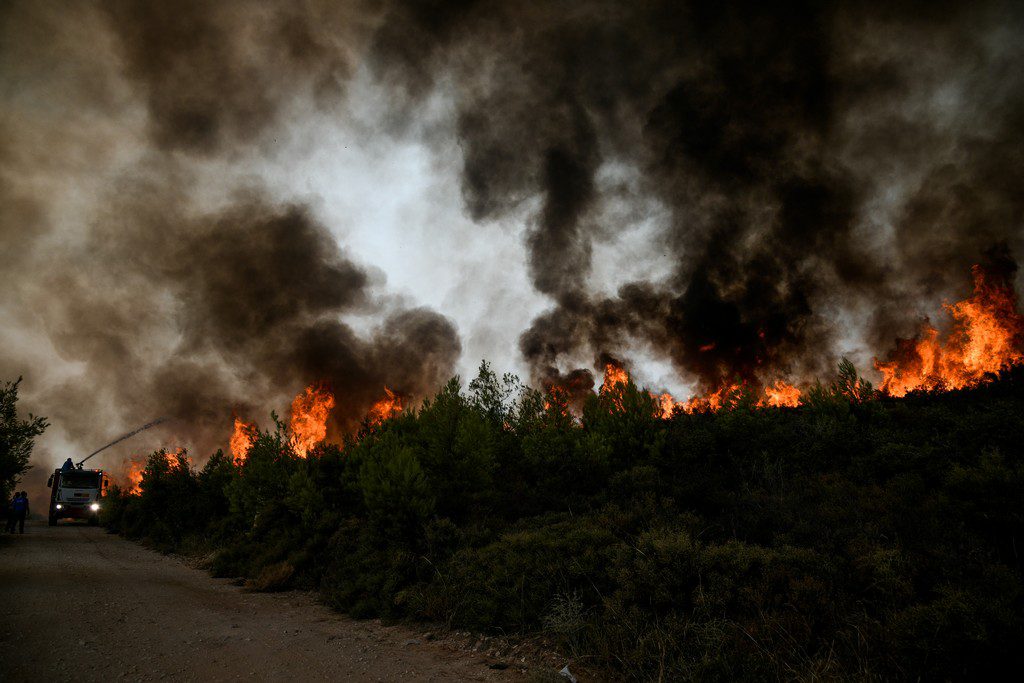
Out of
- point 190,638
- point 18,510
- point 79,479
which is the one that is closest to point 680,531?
point 190,638

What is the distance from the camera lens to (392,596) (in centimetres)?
962

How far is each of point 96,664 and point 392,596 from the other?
4.75 metres

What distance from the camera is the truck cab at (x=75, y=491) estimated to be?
1286 inches

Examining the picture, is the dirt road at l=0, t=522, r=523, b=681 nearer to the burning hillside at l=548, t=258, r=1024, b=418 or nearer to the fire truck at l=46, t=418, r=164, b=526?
the burning hillside at l=548, t=258, r=1024, b=418

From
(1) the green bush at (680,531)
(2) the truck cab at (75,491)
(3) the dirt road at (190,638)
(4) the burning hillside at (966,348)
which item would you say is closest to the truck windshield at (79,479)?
(2) the truck cab at (75,491)

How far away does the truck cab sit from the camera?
32656 millimetres

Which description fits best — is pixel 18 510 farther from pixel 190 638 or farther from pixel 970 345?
pixel 970 345

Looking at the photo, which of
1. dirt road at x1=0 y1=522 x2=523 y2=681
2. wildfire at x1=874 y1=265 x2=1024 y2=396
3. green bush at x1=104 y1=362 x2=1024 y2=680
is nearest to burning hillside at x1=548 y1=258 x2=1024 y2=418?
wildfire at x1=874 y1=265 x2=1024 y2=396

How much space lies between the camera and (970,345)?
101ft

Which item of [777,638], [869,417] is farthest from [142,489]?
[869,417]

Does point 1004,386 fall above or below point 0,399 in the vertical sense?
above

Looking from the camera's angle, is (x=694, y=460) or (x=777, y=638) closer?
(x=777, y=638)

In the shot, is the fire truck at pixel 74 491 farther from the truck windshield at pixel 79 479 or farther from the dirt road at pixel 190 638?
the dirt road at pixel 190 638

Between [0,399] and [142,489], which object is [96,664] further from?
[142,489]
